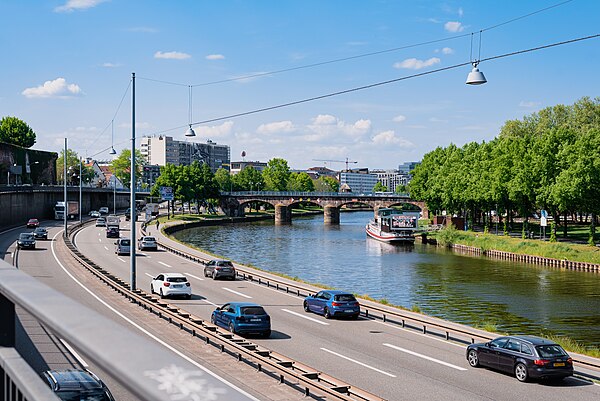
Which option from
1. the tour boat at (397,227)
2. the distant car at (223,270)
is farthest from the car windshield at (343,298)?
the tour boat at (397,227)

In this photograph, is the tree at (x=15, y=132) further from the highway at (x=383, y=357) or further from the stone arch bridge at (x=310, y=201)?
the highway at (x=383, y=357)

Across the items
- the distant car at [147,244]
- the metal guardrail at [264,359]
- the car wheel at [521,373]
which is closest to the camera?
the metal guardrail at [264,359]

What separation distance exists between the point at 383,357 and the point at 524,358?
16.6 feet

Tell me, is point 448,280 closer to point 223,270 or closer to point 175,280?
point 223,270

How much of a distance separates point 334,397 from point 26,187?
308 feet

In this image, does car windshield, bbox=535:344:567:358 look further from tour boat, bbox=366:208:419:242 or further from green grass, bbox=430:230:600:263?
tour boat, bbox=366:208:419:242

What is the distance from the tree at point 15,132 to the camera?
520 feet

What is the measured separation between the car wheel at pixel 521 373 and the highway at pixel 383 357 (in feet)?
0.84

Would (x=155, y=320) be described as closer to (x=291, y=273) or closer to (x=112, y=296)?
(x=112, y=296)

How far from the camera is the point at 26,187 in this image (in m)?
101

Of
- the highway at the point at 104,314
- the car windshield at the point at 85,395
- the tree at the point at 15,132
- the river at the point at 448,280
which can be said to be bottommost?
the river at the point at 448,280

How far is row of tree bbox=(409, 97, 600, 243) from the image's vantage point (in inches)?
2852

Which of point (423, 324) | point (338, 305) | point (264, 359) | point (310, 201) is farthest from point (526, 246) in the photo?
point (310, 201)

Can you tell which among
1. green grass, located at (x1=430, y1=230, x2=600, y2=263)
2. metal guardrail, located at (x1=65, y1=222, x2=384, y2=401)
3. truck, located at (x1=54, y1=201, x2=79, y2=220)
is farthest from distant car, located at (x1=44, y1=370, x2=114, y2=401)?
truck, located at (x1=54, y1=201, x2=79, y2=220)
